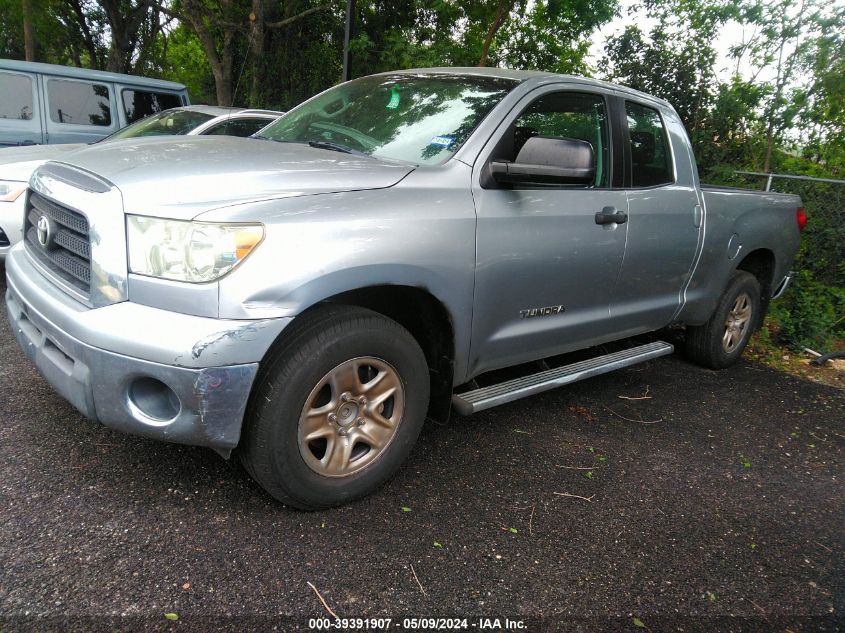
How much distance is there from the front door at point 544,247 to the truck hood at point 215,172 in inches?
19.7

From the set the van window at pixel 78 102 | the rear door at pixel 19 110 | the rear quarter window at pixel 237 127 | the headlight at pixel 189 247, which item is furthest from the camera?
the van window at pixel 78 102

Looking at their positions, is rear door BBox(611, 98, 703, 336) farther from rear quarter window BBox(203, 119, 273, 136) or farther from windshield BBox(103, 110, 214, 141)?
windshield BBox(103, 110, 214, 141)

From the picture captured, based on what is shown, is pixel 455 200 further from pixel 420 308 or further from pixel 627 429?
pixel 627 429

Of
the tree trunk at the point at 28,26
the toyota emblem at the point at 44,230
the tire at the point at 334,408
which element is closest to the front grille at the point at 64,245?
the toyota emblem at the point at 44,230

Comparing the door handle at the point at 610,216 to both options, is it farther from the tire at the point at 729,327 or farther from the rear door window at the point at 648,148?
the tire at the point at 729,327

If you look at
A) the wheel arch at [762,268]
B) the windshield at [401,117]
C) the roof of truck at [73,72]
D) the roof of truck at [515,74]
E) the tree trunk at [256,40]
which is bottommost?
the wheel arch at [762,268]

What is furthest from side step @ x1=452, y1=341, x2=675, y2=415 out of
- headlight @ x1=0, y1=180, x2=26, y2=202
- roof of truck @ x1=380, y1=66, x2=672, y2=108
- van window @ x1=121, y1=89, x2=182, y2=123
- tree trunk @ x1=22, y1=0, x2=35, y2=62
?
tree trunk @ x1=22, y1=0, x2=35, y2=62

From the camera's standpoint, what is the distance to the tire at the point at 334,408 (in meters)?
2.28

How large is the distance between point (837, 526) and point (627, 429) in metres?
1.08

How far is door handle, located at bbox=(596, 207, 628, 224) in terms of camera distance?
10.8 feet

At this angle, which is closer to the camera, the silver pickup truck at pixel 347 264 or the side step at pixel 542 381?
the silver pickup truck at pixel 347 264

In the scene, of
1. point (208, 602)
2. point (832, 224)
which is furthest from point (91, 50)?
point (208, 602)

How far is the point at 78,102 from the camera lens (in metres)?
7.87

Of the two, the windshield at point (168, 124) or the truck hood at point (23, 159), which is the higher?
the windshield at point (168, 124)
